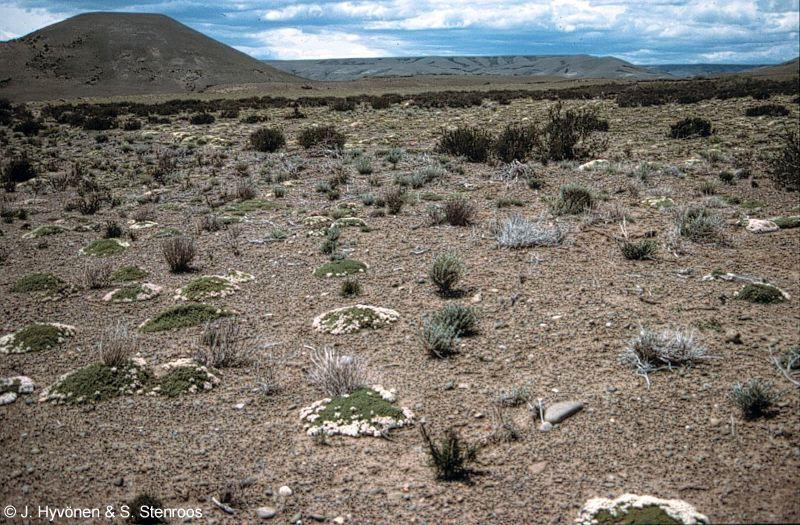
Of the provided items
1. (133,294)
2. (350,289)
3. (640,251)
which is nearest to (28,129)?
(133,294)

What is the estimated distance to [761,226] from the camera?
830 cm

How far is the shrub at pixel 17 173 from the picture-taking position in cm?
1448

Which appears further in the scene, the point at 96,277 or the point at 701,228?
the point at 701,228

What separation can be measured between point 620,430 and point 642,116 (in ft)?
78.3

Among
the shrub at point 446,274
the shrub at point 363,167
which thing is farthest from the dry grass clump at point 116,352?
the shrub at point 363,167

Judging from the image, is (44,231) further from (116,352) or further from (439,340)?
(439,340)

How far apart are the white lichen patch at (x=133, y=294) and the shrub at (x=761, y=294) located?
697 cm

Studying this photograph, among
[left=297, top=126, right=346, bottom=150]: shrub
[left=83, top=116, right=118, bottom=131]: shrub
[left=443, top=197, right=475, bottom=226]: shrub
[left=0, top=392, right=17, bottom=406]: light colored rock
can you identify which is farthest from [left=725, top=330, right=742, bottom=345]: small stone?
[left=83, top=116, right=118, bottom=131]: shrub

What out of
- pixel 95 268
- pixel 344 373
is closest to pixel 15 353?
pixel 95 268

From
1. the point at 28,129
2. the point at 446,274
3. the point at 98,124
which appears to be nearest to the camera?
the point at 446,274

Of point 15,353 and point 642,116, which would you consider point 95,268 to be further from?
point 642,116

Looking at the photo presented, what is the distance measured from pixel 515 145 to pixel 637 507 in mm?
12263

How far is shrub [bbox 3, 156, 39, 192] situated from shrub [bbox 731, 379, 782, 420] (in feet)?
53.7

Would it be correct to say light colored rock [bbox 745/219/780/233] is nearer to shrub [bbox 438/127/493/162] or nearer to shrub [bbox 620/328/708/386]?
shrub [bbox 620/328/708/386]
